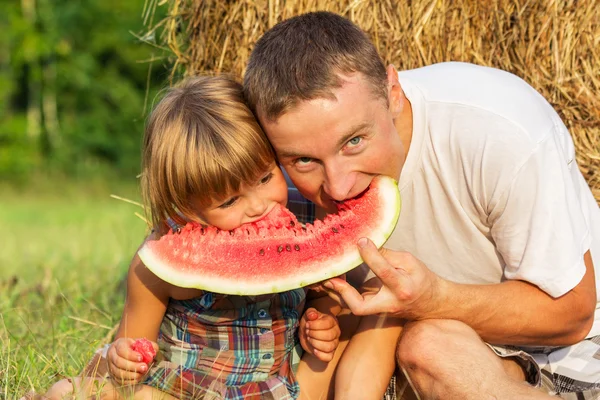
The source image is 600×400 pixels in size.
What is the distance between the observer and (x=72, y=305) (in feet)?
12.5

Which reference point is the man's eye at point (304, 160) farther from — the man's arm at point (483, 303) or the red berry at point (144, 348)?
the red berry at point (144, 348)

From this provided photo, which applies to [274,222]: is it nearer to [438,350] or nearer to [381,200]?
[381,200]

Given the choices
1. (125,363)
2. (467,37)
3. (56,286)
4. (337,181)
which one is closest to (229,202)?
(337,181)

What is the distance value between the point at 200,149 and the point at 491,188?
98 cm

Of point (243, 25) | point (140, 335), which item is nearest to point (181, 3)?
point (243, 25)

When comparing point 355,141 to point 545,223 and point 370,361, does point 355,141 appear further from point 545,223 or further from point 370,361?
point 370,361

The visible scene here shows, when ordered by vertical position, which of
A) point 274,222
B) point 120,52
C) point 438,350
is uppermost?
point 274,222

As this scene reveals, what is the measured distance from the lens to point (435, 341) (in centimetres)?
254

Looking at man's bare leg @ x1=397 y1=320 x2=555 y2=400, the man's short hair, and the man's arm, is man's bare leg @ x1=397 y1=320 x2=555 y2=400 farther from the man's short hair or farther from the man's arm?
the man's short hair

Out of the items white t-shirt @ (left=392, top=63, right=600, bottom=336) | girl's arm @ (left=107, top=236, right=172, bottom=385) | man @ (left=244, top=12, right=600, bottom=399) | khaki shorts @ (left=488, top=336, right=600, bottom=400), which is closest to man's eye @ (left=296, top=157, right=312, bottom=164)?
man @ (left=244, top=12, right=600, bottom=399)

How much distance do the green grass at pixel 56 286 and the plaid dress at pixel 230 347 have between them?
1.30 feet

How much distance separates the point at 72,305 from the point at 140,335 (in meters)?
1.10

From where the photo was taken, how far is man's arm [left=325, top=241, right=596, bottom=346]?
94.7 inches

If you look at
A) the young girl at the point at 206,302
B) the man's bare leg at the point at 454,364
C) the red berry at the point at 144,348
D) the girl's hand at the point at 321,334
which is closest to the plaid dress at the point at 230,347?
the young girl at the point at 206,302
